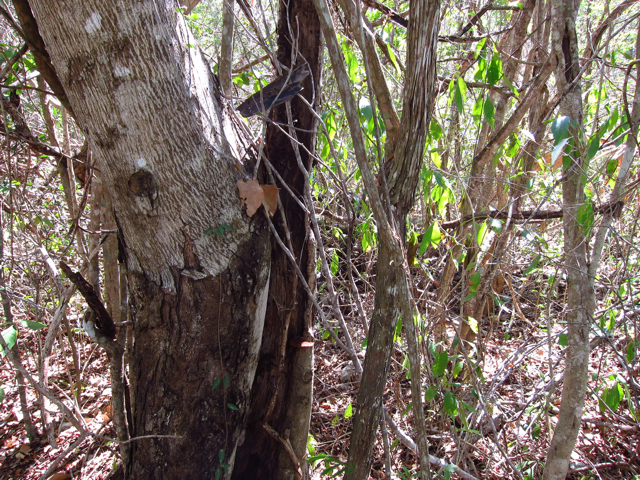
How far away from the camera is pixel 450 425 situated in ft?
6.21

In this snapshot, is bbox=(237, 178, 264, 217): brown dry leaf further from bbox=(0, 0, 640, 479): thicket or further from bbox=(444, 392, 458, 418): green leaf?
bbox=(444, 392, 458, 418): green leaf

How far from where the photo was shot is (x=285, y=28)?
→ 4.96 feet

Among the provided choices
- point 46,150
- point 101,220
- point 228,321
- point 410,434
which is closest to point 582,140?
point 228,321

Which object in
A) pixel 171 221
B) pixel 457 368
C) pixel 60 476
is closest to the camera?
pixel 171 221

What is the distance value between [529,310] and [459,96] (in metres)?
2.80

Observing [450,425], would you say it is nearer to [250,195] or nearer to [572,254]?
[572,254]

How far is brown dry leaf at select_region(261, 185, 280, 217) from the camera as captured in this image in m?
1.27

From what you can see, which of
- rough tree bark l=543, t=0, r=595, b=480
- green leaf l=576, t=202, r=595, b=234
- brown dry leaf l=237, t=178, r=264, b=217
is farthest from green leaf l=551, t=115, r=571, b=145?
brown dry leaf l=237, t=178, r=264, b=217

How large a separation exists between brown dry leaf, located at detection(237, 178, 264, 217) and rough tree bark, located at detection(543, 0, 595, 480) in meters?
1.15

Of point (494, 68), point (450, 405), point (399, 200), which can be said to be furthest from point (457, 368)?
point (494, 68)

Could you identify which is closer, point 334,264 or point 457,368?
point 457,368

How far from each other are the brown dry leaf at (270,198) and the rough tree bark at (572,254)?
1.09m

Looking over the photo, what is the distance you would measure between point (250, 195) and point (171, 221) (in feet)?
0.82

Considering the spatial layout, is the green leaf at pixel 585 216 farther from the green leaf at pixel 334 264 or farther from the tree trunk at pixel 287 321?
the green leaf at pixel 334 264
